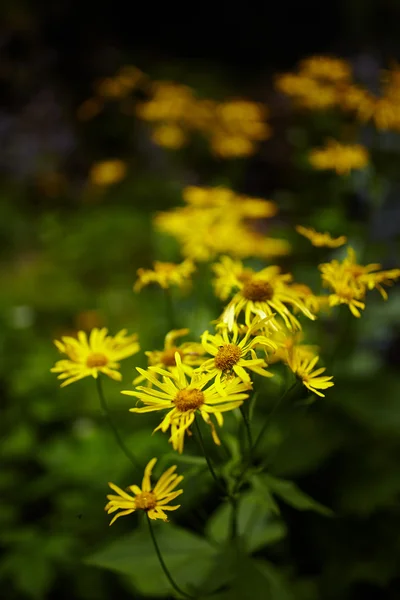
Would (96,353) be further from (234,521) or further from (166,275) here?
(234,521)

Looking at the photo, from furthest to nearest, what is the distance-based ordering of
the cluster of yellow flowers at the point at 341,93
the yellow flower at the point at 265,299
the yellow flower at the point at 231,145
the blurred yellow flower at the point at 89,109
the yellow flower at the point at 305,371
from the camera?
1. the blurred yellow flower at the point at 89,109
2. the yellow flower at the point at 231,145
3. the cluster of yellow flowers at the point at 341,93
4. the yellow flower at the point at 265,299
5. the yellow flower at the point at 305,371

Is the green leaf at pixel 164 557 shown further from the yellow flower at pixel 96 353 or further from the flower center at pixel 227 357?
the flower center at pixel 227 357

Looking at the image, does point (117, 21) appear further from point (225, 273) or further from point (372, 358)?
point (225, 273)

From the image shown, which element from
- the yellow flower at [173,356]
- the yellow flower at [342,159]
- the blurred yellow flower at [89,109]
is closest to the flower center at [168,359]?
the yellow flower at [173,356]

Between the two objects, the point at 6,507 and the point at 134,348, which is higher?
the point at 134,348

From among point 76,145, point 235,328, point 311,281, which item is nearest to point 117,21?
point 76,145

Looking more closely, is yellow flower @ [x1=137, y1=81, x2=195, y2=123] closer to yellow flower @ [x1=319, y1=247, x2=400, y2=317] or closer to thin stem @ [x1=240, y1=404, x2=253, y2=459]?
yellow flower @ [x1=319, y1=247, x2=400, y2=317]
